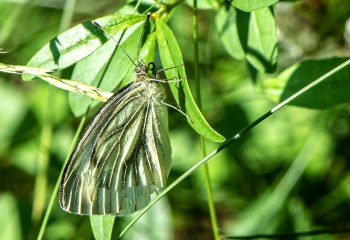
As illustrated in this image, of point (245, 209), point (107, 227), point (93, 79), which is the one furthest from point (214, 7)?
point (245, 209)

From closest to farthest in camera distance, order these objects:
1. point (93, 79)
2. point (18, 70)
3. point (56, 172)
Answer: point (18, 70) < point (93, 79) < point (56, 172)

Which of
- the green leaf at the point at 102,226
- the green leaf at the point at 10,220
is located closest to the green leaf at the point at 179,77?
the green leaf at the point at 102,226

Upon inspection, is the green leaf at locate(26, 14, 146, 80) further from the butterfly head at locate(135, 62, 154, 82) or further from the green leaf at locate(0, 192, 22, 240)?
the green leaf at locate(0, 192, 22, 240)

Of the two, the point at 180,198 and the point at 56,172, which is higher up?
the point at 56,172

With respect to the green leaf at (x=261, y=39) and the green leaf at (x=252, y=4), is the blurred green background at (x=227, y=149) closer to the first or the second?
the green leaf at (x=261, y=39)

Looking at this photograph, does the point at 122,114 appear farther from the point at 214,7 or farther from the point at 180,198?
the point at 180,198

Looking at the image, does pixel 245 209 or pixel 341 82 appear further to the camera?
pixel 245 209

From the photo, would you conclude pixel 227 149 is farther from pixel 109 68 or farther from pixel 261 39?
pixel 109 68
